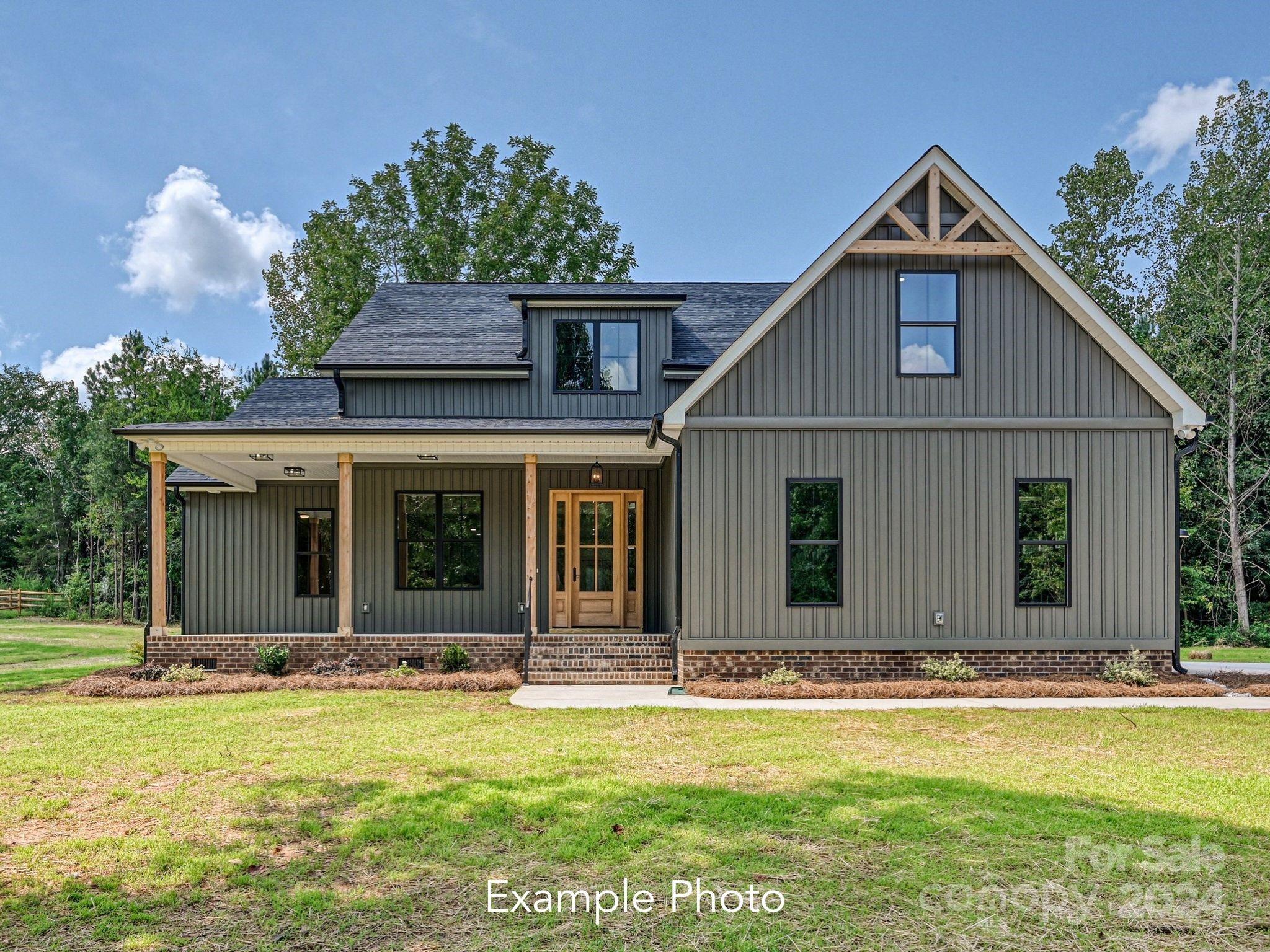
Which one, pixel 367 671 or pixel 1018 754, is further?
pixel 367 671

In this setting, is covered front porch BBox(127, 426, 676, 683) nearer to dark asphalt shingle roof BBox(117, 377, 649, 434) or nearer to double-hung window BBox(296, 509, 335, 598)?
double-hung window BBox(296, 509, 335, 598)

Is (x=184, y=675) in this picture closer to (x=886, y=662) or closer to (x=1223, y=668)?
(x=886, y=662)

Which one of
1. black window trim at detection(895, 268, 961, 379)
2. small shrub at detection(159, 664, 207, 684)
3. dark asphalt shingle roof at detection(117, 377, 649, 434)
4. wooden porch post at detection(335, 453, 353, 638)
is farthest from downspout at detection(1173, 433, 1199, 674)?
small shrub at detection(159, 664, 207, 684)

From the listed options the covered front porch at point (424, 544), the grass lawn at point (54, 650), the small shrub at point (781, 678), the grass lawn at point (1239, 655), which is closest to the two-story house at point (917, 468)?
the small shrub at point (781, 678)

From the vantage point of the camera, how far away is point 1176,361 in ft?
66.1

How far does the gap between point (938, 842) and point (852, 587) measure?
5816mm

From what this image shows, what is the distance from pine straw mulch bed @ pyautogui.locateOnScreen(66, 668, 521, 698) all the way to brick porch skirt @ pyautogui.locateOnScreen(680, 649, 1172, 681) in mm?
2606

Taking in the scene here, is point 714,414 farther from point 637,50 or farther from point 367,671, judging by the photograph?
point 637,50

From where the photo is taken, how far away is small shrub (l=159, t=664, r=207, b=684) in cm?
1030

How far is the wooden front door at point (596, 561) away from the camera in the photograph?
43.1ft

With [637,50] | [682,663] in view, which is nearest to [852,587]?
[682,663]

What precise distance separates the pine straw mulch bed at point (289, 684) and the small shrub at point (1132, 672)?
23.7 feet

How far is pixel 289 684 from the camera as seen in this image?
1001 centimetres

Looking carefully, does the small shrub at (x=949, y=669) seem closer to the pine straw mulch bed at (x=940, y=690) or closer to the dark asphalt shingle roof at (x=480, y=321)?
the pine straw mulch bed at (x=940, y=690)
